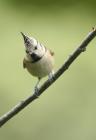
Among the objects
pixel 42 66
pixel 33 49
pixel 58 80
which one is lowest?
pixel 58 80

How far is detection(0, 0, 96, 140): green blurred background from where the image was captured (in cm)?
316

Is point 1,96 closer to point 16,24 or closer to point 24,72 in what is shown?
point 24,72

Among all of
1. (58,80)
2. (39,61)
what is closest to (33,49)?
(39,61)

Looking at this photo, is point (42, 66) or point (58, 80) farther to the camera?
point (58, 80)

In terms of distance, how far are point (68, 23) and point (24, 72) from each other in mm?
467

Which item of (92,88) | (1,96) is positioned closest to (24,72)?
(1,96)

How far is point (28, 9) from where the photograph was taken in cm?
351

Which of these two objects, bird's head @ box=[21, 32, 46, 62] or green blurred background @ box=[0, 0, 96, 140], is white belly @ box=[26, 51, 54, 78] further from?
green blurred background @ box=[0, 0, 96, 140]

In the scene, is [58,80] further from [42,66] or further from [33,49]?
[33,49]

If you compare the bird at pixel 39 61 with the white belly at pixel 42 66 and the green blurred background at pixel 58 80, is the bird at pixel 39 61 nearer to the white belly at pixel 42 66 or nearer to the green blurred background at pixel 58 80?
the white belly at pixel 42 66

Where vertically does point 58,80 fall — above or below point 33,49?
below

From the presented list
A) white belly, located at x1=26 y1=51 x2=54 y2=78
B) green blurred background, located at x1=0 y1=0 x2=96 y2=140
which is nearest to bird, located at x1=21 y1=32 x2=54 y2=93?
white belly, located at x1=26 y1=51 x2=54 y2=78

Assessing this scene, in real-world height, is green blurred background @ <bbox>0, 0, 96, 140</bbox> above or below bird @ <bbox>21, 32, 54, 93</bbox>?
below

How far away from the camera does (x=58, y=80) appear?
327cm
